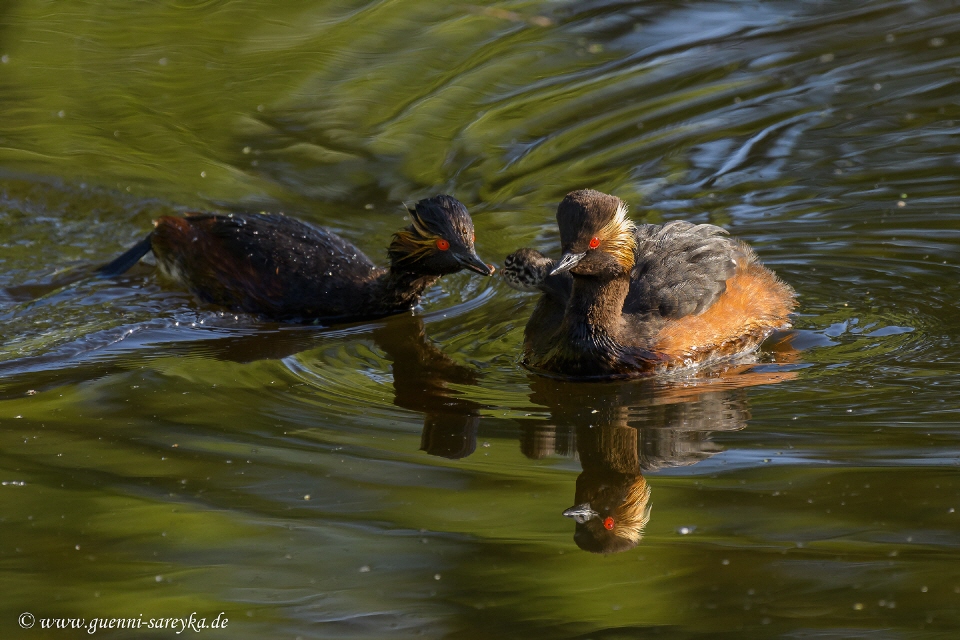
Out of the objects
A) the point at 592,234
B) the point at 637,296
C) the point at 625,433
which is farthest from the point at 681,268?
the point at 625,433

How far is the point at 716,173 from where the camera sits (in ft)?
31.4

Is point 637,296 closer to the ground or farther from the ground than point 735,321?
farther from the ground

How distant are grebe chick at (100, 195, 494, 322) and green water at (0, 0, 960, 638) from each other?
0.22m

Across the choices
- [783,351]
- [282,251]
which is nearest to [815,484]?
[783,351]

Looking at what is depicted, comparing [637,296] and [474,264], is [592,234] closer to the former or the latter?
[637,296]

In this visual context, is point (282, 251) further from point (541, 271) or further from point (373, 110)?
point (373, 110)

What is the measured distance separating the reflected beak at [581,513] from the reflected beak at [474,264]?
2820mm

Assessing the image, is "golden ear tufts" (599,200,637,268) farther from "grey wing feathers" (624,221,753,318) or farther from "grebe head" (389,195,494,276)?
"grebe head" (389,195,494,276)

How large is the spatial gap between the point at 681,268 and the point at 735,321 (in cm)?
44

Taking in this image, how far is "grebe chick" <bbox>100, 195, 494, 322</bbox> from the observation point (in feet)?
26.3

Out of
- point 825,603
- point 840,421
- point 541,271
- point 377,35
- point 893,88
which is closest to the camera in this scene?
point 825,603

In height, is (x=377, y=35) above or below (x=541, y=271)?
above

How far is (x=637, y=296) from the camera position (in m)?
7.08

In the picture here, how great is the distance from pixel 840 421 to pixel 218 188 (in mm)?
6031
